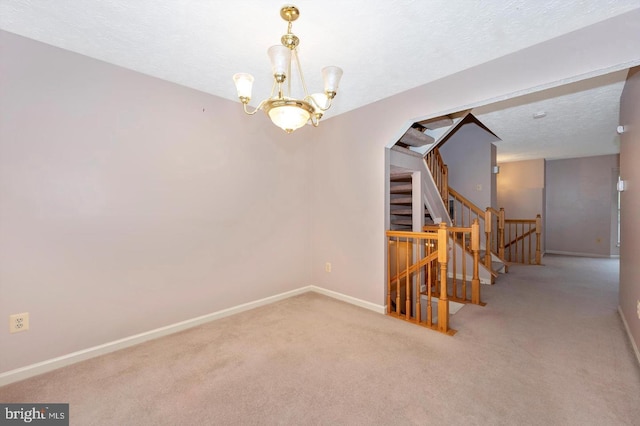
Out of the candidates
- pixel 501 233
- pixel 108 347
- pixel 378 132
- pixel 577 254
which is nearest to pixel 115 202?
pixel 108 347

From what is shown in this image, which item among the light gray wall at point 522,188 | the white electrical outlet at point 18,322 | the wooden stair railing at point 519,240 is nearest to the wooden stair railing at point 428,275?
the white electrical outlet at point 18,322

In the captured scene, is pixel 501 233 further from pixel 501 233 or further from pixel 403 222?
pixel 403 222

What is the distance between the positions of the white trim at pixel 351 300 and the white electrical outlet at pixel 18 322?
2.72 m

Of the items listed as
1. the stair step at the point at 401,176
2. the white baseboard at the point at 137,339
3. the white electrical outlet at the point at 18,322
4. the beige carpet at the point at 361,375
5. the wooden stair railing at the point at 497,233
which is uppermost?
the stair step at the point at 401,176

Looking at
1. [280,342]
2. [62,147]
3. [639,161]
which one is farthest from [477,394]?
[62,147]

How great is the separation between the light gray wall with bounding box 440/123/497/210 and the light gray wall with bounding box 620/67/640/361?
105 inches

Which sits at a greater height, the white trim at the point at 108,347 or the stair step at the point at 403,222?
the stair step at the point at 403,222

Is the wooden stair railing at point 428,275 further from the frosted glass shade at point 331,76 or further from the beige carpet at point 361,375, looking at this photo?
the frosted glass shade at point 331,76

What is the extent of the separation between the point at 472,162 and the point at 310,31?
16.4ft

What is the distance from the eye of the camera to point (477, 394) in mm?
1733

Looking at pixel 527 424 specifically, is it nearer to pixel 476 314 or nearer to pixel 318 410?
pixel 318 410

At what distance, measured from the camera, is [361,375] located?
6.35ft

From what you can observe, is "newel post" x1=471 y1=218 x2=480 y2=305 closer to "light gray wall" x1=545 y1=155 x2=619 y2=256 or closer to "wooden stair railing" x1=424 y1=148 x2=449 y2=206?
"wooden stair railing" x1=424 y1=148 x2=449 y2=206

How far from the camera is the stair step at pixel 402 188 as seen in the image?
4184mm
